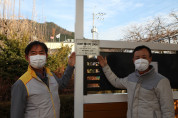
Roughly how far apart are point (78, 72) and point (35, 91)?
76 centimetres

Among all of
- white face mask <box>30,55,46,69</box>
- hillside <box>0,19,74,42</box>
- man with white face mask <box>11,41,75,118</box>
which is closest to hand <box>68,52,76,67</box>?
man with white face mask <box>11,41,75,118</box>

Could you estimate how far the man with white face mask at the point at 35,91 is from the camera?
1349 millimetres

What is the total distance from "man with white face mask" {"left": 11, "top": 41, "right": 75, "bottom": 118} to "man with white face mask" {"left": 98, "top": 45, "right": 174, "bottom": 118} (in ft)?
2.94

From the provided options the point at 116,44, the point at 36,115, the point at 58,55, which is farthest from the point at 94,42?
the point at 58,55

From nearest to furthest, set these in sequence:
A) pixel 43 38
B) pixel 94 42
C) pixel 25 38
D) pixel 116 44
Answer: pixel 94 42
pixel 116 44
pixel 25 38
pixel 43 38

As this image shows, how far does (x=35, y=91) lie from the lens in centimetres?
143

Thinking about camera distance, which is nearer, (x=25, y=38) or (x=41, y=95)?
(x=41, y=95)

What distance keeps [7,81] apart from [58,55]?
2.94 m

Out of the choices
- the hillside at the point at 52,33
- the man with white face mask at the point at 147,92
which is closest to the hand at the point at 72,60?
the man with white face mask at the point at 147,92

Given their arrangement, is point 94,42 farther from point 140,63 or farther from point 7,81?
point 7,81

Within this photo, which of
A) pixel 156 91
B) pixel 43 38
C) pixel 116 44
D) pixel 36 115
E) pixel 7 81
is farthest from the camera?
pixel 43 38

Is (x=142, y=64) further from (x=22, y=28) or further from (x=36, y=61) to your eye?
(x=22, y=28)

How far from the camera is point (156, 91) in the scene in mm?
1620

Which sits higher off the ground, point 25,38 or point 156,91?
point 25,38
